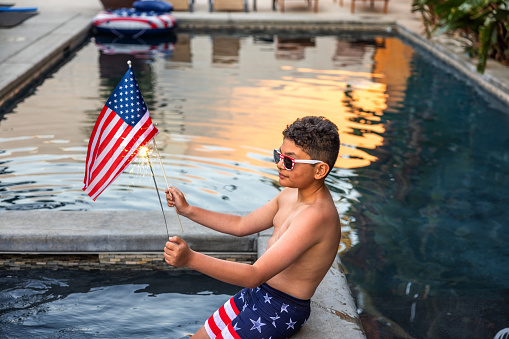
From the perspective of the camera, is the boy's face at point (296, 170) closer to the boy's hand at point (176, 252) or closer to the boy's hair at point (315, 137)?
the boy's hair at point (315, 137)

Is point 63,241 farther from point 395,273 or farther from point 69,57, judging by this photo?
point 69,57

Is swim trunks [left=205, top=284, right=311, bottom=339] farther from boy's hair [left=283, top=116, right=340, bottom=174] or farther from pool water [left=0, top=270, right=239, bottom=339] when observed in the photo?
pool water [left=0, top=270, right=239, bottom=339]

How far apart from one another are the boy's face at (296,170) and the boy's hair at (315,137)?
26mm

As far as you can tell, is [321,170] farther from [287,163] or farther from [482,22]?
[482,22]

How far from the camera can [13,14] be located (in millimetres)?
17594

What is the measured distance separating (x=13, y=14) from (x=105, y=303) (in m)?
15.2

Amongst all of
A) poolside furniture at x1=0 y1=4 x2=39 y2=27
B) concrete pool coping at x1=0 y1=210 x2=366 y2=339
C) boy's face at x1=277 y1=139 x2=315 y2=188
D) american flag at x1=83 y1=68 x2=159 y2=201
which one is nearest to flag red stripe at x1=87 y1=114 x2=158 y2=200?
american flag at x1=83 y1=68 x2=159 y2=201

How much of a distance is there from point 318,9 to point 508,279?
16.5 metres

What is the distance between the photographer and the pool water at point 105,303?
4.13 metres

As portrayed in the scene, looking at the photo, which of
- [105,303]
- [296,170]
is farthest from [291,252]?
[105,303]

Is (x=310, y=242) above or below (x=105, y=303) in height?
above

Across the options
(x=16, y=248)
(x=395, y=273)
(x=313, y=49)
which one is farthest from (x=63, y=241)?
(x=313, y=49)

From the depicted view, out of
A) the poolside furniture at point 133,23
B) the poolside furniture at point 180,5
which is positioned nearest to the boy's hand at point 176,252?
the poolside furniture at point 133,23

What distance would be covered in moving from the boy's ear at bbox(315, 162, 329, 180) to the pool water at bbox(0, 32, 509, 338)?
170cm
